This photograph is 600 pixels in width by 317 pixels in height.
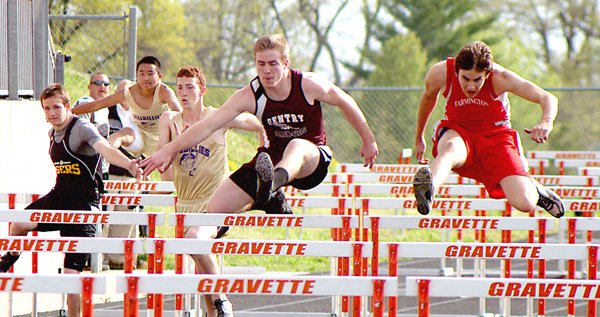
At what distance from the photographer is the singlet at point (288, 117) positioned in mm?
7312

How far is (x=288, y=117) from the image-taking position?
289 inches

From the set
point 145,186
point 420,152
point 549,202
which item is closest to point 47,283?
point 420,152

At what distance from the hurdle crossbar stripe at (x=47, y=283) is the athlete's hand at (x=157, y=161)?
7.81 ft

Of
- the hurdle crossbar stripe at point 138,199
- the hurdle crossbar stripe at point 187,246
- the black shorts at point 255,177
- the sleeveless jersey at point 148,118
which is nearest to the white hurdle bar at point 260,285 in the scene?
the hurdle crossbar stripe at point 187,246

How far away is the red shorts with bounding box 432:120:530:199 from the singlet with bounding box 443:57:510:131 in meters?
0.05

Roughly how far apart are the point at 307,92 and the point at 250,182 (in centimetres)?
70

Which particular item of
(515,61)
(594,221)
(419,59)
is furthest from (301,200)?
(515,61)

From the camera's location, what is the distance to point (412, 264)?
1427cm

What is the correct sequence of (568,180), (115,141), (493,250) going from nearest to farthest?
(493,250), (115,141), (568,180)

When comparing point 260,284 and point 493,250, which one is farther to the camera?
point 493,250

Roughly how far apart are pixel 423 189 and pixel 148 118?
432 centimetres

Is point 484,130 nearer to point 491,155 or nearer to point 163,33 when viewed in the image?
point 491,155

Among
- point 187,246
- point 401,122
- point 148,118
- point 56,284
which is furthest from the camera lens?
point 401,122

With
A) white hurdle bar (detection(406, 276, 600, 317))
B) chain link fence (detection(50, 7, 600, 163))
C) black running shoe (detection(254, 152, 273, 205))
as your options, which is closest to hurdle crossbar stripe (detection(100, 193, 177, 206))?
black running shoe (detection(254, 152, 273, 205))
